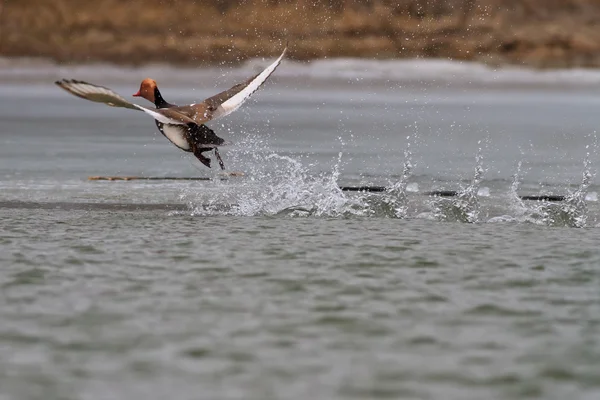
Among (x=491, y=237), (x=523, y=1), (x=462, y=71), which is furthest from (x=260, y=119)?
(x=523, y=1)

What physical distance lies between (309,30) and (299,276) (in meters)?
76.6

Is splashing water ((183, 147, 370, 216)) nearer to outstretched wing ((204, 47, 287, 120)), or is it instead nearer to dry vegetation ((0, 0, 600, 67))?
outstretched wing ((204, 47, 287, 120))

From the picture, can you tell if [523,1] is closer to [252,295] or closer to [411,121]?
[411,121]

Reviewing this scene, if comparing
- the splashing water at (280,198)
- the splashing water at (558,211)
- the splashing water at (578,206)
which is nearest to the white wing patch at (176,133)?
the splashing water at (280,198)

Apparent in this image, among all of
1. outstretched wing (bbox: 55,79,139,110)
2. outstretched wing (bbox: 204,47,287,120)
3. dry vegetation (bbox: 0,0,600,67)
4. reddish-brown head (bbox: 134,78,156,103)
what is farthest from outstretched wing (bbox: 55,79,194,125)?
dry vegetation (bbox: 0,0,600,67)

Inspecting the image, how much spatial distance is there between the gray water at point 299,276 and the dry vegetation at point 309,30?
5163 centimetres

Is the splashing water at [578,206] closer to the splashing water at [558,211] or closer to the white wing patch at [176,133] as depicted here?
the splashing water at [558,211]

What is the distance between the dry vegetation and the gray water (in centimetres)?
5163

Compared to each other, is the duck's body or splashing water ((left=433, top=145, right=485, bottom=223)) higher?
the duck's body

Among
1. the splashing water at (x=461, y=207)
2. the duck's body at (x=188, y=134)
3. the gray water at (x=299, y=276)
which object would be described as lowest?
the gray water at (x=299, y=276)

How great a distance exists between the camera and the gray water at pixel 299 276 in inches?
252

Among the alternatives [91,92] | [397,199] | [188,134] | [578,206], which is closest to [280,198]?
[397,199]

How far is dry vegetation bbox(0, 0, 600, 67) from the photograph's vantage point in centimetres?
7138

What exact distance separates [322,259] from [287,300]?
161 cm
